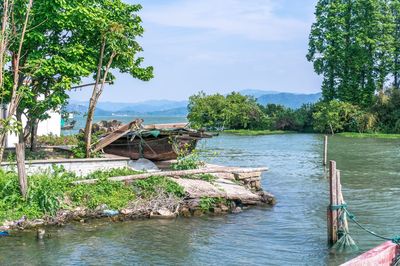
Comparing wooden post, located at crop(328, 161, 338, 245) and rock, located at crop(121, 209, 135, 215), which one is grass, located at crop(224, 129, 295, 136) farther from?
wooden post, located at crop(328, 161, 338, 245)

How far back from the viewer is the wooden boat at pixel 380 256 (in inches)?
378

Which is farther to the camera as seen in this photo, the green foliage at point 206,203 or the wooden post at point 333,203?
the green foliage at point 206,203

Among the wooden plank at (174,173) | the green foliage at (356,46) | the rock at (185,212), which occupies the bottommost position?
the rock at (185,212)

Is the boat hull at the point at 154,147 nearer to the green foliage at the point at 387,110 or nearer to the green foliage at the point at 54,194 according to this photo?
the green foliage at the point at 54,194

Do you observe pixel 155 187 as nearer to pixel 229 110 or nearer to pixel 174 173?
pixel 174 173

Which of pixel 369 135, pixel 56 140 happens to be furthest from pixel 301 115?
pixel 56 140

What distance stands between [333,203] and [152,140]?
988cm

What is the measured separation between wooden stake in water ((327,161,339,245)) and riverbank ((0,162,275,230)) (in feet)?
16.2

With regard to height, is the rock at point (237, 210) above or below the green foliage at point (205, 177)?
below

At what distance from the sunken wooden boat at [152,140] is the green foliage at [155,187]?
3.46 m

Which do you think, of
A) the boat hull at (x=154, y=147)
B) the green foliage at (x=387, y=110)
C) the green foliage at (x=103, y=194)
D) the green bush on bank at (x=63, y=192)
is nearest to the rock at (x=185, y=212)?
the green bush on bank at (x=63, y=192)

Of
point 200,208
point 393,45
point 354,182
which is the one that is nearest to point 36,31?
point 200,208

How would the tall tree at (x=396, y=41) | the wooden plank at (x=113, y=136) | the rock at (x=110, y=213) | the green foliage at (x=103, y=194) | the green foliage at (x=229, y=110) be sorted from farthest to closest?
the green foliage at (x=229, y=110) < the tall tree at (x=396, y=41) < the wooden plank at (x=113, y=136) < the rock at (x=110, y=213) < the green foliage at (x=103, y=194)

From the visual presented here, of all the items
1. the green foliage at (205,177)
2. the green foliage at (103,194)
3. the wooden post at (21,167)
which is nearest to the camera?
the wooden post at (21,167)
